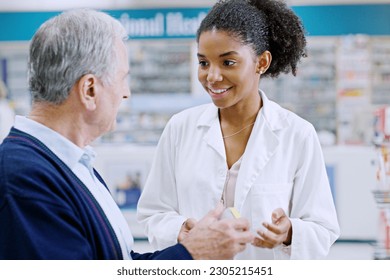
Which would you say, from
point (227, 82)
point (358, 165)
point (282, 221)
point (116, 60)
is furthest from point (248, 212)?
point (358, 165)

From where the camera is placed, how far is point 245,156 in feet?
4.71

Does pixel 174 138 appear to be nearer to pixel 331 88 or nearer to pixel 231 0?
pixel 231 0

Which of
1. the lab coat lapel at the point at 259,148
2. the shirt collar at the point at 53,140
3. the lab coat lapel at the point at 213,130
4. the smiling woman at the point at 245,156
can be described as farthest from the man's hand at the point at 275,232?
the shirt collar at the point at 53,140

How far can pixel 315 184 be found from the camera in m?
1.38

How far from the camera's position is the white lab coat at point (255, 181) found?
4.55 ft

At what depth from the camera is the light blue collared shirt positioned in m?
1.08

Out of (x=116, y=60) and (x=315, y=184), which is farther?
(x=315, y=184)

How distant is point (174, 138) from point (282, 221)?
0.40m

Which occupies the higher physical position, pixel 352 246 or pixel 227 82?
pixel 227 82

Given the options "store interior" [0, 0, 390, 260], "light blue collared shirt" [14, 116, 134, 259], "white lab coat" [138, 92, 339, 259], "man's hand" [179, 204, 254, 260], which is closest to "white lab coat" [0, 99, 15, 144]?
"store interior" [0, 0, 390, 260]
